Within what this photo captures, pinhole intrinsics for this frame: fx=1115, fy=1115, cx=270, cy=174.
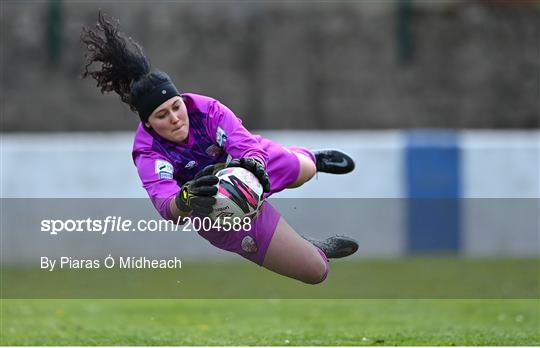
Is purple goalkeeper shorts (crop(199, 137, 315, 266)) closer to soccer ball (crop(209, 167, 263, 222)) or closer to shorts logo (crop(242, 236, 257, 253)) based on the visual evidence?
shorts logo (crop(242, 236, 257, 253))

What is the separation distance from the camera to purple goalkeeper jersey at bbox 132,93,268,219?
6.34 m

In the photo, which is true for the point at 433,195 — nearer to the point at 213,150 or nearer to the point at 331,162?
the point at 331,162

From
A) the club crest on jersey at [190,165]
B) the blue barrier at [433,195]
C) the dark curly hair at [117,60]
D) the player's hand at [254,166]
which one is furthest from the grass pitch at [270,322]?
the blue barrier at [433,195]

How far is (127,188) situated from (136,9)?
197 inches

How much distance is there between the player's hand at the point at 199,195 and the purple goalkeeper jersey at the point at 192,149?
0.75 feet

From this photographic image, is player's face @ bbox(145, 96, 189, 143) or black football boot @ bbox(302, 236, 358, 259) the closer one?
player's face @ bbox(145, 96, 189, 143)

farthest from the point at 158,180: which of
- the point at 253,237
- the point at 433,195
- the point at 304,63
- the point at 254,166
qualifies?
the point at 304,63

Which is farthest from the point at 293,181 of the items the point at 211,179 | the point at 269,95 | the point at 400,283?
the point at 269,95

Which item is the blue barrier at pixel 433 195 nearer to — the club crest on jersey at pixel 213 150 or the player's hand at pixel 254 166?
the club crest on jersey at pixel 213 150

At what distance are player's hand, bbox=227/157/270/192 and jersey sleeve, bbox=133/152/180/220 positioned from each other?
36 centimetres

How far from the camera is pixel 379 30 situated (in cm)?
1738

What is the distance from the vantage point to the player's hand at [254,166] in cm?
614

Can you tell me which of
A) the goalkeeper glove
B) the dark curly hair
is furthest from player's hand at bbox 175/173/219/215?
the dark curly hair

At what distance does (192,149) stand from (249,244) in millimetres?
657
